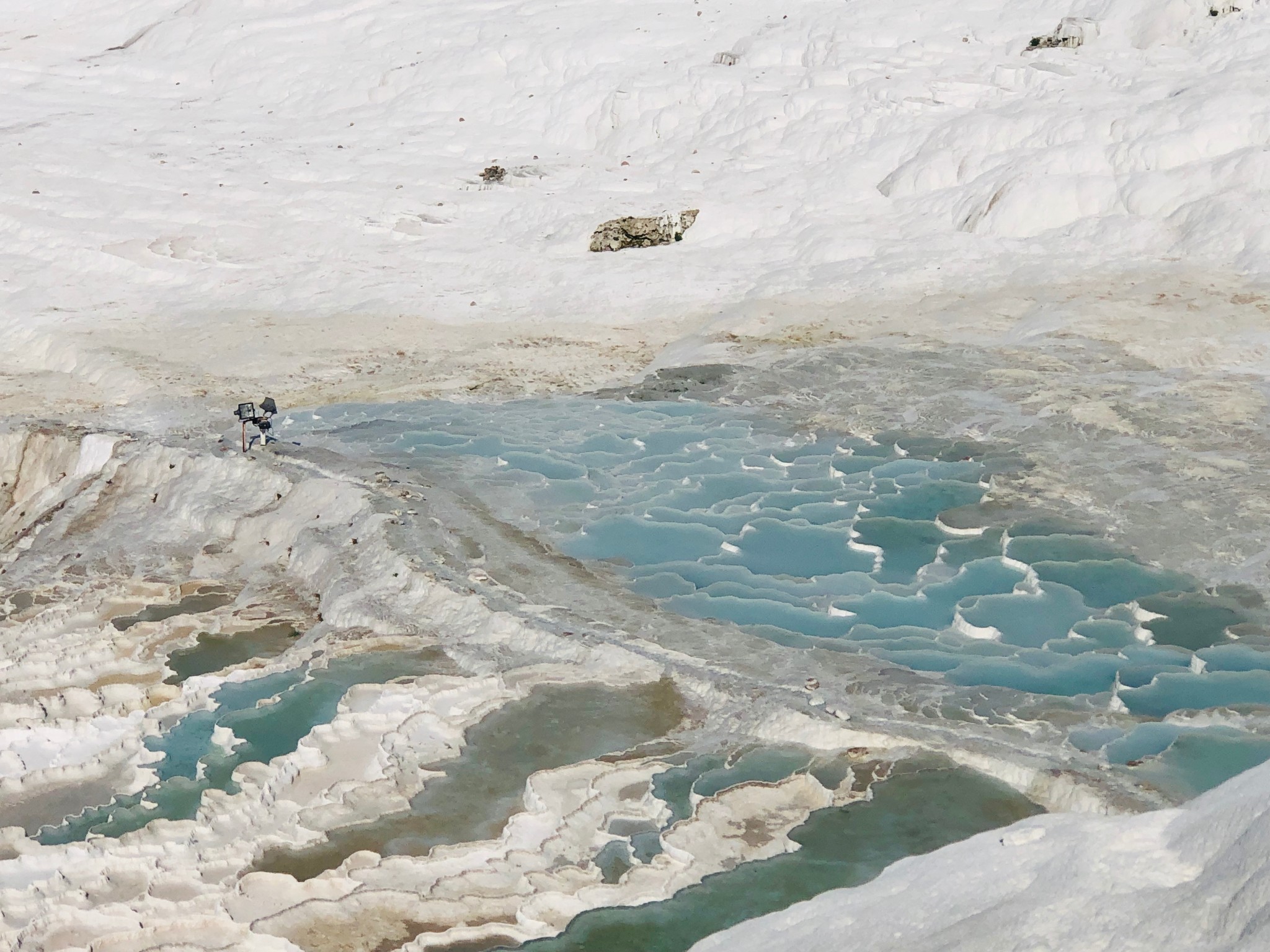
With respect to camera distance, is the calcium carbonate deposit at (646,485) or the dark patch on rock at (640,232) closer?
the calcium carbonate deposit at (646,485)

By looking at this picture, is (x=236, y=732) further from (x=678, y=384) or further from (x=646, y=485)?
(x=678, y=384)

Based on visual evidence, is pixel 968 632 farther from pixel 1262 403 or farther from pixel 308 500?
pixel 308 500

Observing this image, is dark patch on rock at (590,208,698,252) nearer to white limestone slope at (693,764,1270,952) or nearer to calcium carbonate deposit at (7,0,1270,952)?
calcium carbonate deposit at (7,0,1270,952)

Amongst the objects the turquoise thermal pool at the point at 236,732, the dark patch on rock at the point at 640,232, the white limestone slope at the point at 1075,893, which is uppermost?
the dark patch on rock at the point at 640,232

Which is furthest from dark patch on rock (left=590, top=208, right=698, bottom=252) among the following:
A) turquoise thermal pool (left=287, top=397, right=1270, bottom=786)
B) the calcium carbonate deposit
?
turquoise thermal pool (left=287, top=397, right=1270, bottom=786)

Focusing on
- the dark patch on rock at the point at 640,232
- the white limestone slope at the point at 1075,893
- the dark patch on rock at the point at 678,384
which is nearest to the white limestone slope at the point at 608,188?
the dark patch on rock at the point at 640,232

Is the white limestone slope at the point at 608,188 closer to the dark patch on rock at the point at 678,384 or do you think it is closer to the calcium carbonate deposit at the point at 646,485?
the calcium carbonate deposit at the point at 646,485
